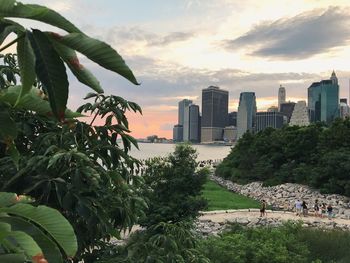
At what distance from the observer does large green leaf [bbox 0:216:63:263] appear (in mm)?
1543

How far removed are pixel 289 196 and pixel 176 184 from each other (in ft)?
74.9

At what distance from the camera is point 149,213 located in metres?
15.8

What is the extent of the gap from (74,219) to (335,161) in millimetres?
34677

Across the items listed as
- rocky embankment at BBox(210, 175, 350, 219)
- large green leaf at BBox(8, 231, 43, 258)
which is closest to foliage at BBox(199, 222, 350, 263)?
large green leaf at BBox(8, 231, 43, 258)

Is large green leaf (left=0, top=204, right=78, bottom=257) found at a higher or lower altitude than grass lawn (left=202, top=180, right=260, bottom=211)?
higher

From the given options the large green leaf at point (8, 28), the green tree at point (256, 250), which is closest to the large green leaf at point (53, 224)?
the large green leaf at point (8, 28)

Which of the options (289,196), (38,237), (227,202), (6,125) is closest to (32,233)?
(38,237)

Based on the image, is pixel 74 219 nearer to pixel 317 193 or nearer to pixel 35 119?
pixel 35 119

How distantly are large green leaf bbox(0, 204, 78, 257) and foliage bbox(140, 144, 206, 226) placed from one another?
1433 centimetres

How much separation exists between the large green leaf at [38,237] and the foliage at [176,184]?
14207 millimetres

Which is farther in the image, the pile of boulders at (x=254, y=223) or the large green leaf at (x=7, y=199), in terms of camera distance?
the pile of boulders at (x=254, y=223)

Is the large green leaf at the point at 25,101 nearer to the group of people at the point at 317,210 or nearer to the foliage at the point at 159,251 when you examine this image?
the foliage at the point at 159,251

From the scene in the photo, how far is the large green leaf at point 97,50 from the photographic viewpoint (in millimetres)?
1301

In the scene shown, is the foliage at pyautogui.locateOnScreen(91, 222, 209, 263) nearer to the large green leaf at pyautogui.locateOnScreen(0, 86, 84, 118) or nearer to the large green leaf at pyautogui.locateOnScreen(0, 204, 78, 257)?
the large green leaf at pyautogui.locateOnScreen(0, 86, 84, 118)
